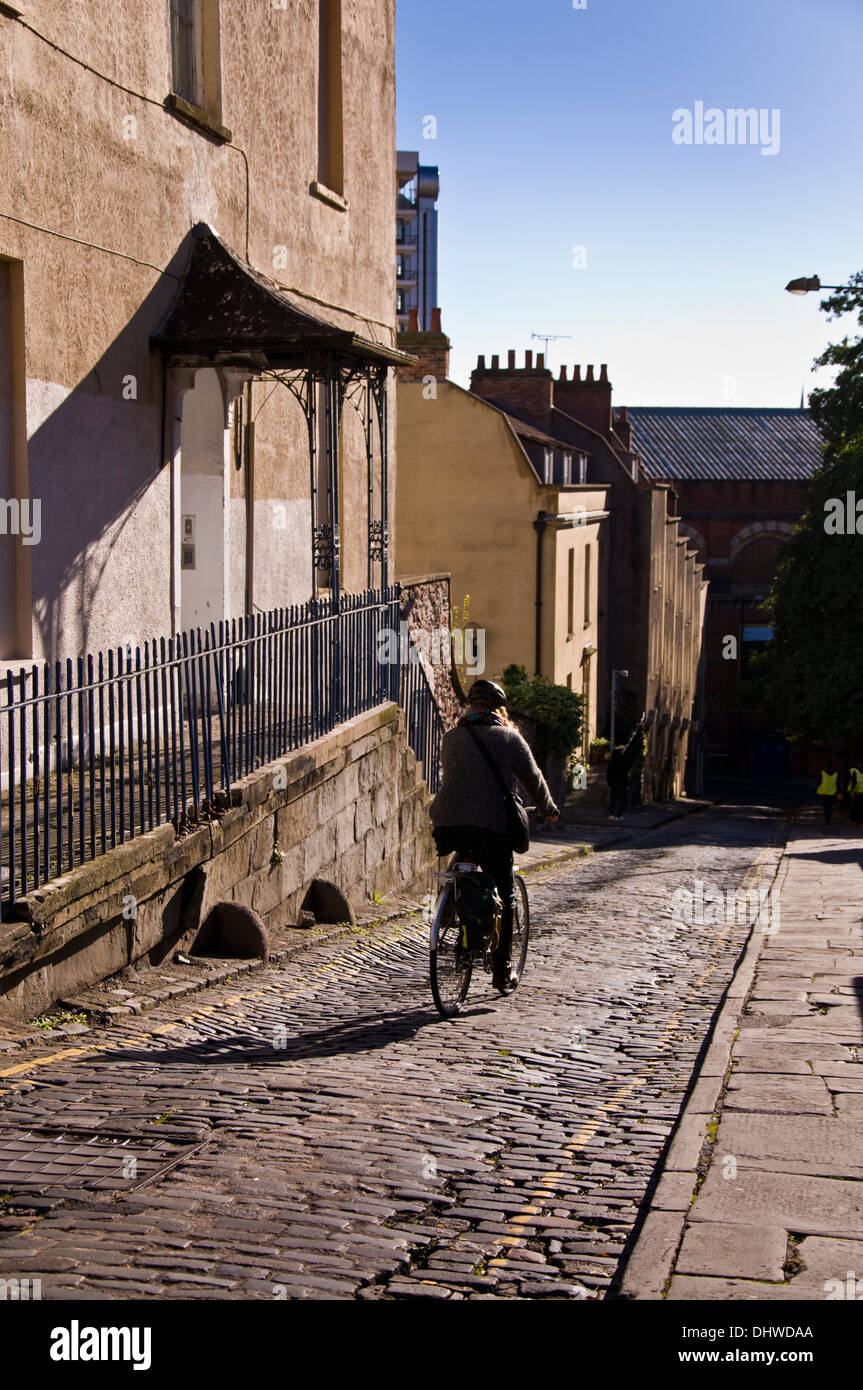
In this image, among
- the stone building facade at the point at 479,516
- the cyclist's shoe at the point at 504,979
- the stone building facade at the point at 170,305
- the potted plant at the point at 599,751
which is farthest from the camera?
the potted plant at the point at 599,751

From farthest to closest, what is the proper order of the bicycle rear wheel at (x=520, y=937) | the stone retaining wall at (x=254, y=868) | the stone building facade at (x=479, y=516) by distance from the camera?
1. the stone building facade at (x=479, y=516)
2. the bicycle rear wheel at (x=520, y=937)
3. the stone retaining wall at (x=254, y=868)

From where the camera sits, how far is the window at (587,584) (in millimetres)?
35500

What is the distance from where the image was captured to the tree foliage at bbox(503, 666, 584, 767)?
27.0 meters

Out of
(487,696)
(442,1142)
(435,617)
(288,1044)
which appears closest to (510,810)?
(487,696)

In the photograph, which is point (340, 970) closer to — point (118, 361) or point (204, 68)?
point (118, 361)

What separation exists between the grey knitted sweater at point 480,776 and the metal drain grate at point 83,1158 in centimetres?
297

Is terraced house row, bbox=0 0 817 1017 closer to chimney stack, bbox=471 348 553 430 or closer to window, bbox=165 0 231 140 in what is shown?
window, bbox=165 0 231 140

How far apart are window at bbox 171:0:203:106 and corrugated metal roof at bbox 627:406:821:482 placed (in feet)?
185

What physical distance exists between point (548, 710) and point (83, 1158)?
22199mm

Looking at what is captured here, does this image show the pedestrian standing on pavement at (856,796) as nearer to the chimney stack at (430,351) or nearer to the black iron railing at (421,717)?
the chimney stack at (430,351)

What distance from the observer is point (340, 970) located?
30.7 feet

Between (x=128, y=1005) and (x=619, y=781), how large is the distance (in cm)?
2286

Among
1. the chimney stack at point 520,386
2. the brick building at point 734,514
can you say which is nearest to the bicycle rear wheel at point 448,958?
the chimney stack at point 520,386

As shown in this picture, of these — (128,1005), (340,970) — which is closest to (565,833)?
(340,970)
